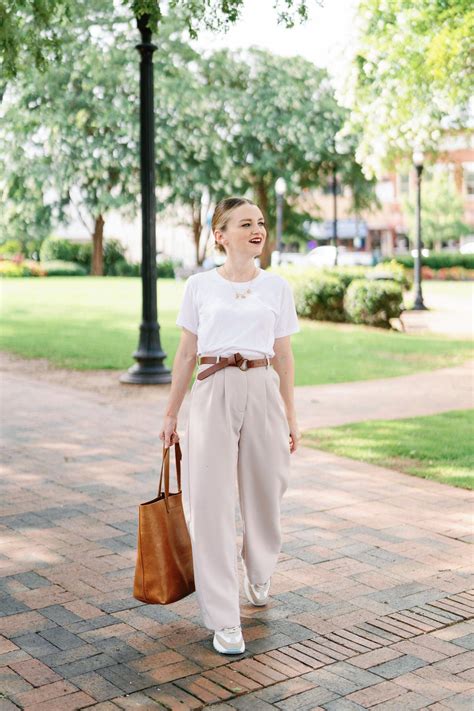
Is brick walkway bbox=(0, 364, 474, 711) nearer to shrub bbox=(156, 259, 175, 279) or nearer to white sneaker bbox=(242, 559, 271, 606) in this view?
white sneaker bbox=(242, 559, 271, 606)

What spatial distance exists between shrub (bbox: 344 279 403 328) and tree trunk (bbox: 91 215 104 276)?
25.4m

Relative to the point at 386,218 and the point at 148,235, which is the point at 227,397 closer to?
the point at 148,235

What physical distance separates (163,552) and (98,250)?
1577 inches

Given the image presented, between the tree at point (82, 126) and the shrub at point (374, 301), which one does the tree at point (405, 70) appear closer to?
the shrub at point (374, 301)

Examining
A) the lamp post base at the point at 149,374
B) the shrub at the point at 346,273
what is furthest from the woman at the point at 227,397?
the shrub at the point at 346,273

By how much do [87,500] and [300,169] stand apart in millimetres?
38840

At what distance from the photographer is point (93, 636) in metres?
4.26

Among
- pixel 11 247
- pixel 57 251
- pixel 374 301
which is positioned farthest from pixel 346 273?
pixel 11 247

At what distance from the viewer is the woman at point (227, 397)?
160 inches

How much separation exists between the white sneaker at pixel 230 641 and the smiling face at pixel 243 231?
5.06ft

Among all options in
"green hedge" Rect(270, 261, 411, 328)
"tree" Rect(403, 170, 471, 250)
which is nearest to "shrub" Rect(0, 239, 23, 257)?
"green hedge" Rect(270, 261, 411, 328)

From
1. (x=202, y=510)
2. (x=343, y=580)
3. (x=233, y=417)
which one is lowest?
(x=343, y=580)

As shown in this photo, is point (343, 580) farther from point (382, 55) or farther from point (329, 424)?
point (382, 55)

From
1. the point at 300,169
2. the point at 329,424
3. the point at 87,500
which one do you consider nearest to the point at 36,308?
the point at 329,424
